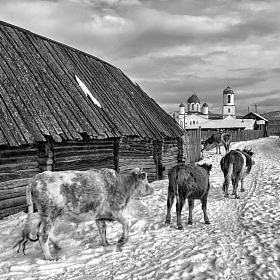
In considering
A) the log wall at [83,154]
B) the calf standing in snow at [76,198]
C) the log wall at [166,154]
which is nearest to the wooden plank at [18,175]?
the log wall at [83,154]

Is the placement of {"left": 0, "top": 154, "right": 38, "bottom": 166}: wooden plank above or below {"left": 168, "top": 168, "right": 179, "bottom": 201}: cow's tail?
above

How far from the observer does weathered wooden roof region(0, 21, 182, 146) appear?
765 cm

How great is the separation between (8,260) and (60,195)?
1.34 metres

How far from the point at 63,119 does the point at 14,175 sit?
206 centimetres

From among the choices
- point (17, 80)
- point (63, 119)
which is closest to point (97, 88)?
point (63, 119)

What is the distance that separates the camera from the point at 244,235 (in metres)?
5.75

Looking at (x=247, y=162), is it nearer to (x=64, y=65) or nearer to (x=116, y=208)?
(x=116, y=208)

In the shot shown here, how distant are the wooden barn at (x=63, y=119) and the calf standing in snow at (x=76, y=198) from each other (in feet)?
7.98

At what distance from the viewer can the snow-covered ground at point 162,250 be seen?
13.9ft

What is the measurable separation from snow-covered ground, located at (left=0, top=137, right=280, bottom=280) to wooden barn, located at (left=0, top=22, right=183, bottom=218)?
1612 mm

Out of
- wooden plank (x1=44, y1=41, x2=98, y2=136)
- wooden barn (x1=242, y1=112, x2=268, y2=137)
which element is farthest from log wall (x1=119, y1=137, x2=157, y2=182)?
wooden barn (x1=242, y1=112, x2=268, y2=137)

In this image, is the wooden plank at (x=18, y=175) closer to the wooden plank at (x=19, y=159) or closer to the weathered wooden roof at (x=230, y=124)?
the wooden plank at (x=19, y=159)

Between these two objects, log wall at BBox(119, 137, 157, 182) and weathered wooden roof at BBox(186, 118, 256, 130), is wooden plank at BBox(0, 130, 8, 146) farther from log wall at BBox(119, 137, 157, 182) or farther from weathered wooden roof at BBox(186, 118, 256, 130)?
weathered wooden roof at BBox(186, 118, 256, 130)

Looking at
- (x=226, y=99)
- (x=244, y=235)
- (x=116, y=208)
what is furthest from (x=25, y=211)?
(x=226, y=99)
